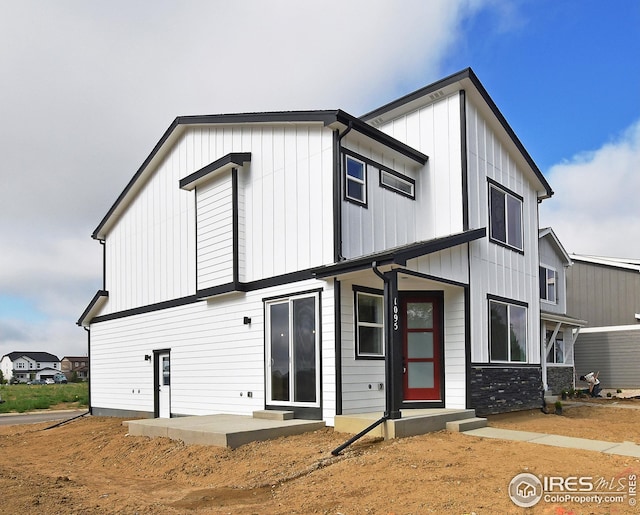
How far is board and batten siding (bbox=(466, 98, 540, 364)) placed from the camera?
13.4 m

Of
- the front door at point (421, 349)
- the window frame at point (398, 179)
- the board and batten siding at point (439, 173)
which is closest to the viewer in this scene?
the front door at point (421, 349)

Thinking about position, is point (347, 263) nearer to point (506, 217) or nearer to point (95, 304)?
point (506, 217)

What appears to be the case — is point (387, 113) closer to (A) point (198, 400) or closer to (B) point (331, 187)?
(B) point (331, 187)

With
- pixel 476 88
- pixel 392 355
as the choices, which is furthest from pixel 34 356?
pixel 392 355

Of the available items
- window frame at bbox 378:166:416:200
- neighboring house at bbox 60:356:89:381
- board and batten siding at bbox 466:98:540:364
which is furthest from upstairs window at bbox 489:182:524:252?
neighboring house at bbox 60:356:89:381

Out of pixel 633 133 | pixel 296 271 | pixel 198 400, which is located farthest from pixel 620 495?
pixel 633 133

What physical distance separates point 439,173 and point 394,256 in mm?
4768

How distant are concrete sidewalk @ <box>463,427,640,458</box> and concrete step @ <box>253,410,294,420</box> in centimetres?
331

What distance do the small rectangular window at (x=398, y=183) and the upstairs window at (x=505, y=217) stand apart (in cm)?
207

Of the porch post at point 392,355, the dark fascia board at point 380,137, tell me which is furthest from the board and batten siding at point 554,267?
the porch post at point 392,355

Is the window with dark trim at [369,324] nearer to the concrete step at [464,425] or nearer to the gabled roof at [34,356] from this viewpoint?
the concrete step at [464,425]

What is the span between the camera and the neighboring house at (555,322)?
857 inches

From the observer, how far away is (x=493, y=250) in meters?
14.3

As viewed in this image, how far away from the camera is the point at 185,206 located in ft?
54.0
